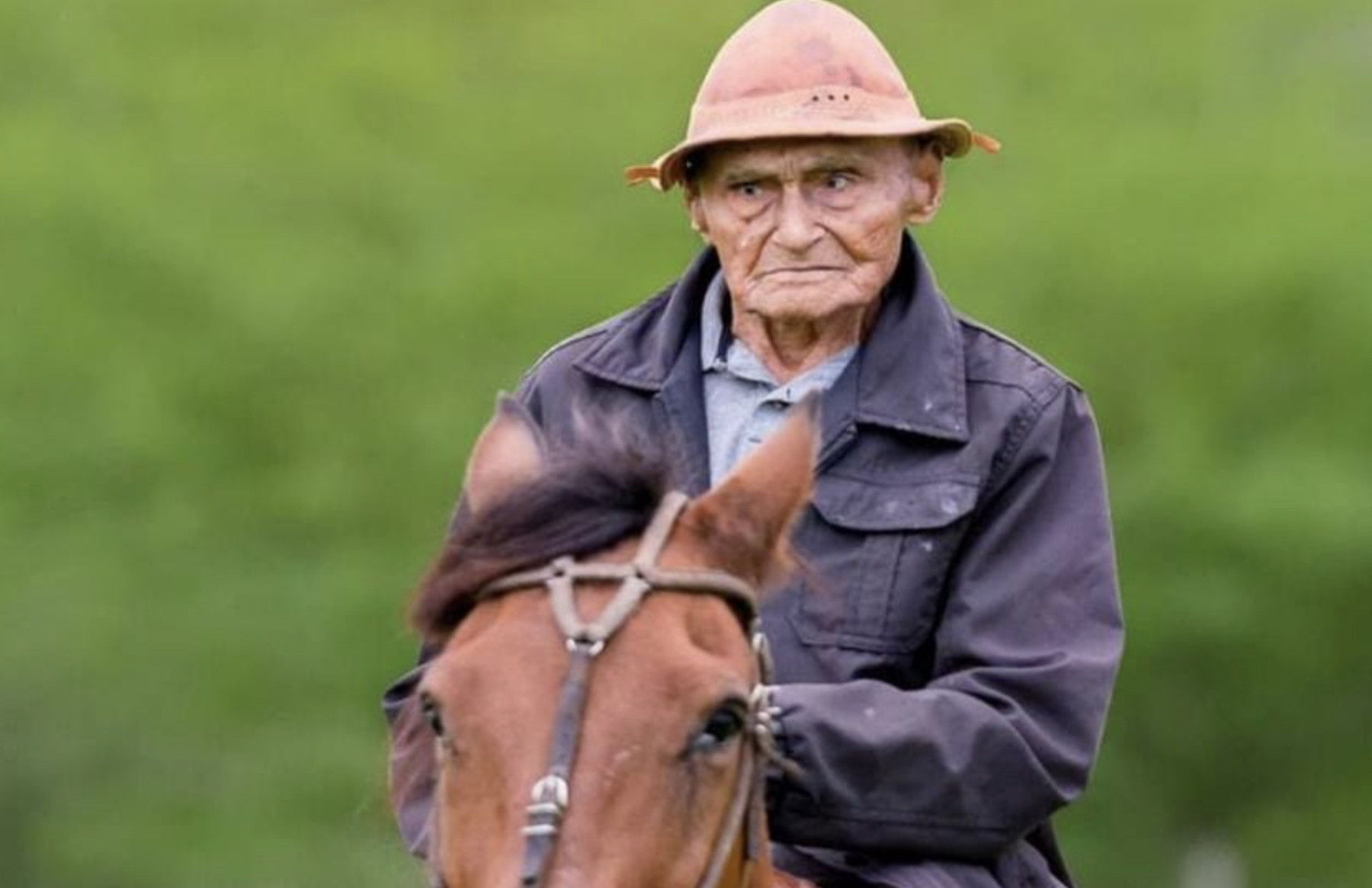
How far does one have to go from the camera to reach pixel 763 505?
210 inches

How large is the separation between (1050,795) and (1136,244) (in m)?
22.3

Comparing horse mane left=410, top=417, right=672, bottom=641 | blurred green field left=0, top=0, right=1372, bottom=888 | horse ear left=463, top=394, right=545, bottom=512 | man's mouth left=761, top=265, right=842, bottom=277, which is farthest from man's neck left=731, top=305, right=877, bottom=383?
blurred green field left=0, top=0, right=1372, bottom=888

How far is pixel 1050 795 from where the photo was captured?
19.9 feet

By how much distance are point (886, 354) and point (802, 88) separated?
1.72 feet

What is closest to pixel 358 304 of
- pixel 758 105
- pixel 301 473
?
pixel 301 473

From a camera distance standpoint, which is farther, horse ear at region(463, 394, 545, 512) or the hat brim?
the hat brim

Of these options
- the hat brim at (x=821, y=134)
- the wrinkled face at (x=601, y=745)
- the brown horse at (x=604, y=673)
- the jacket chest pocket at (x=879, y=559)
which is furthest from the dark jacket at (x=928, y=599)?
the wrinkled face at (x=601, y=745)

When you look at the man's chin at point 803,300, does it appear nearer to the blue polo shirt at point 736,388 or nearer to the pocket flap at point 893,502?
the blue polo shirt at point 736,388

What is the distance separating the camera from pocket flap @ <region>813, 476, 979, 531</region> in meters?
6.23

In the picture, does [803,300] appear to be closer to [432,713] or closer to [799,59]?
[799,59]

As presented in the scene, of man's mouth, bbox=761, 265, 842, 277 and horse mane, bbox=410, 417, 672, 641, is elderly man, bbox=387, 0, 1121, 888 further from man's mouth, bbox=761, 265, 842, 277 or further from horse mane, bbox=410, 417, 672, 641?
horse mane, bbox=410, 417, 672, 641

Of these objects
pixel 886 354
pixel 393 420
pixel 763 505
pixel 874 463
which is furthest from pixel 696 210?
pixel 393 420

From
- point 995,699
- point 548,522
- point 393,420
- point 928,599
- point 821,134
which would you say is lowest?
point 393,420

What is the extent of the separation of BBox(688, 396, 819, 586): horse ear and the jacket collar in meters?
0.96
